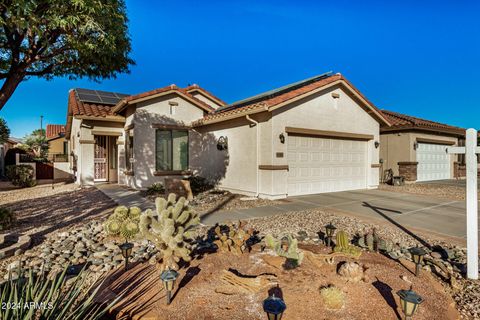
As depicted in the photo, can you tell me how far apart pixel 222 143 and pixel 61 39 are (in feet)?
21.8

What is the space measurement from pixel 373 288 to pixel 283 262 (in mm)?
1036

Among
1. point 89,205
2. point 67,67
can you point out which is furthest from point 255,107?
point 89,205

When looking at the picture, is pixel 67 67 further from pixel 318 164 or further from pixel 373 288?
pixel 318 164

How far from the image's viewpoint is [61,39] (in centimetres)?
551

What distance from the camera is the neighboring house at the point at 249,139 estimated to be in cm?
944

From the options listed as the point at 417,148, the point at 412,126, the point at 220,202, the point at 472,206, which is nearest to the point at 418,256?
the point at 472,206

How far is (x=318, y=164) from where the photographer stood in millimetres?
10547

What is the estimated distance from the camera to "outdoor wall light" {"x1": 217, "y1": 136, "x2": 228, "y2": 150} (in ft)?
36.2

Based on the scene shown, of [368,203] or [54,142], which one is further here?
[54,142]

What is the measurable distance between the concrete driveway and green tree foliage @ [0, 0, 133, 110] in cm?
434

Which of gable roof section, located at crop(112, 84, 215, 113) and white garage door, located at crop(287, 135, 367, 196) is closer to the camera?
white garage door, located at crop(287, 135, 367, 196)

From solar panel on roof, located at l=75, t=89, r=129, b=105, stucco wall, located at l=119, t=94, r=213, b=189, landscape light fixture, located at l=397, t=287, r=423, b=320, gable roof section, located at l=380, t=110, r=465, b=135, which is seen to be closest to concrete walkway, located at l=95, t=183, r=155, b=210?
stucco wall, located at l=119, t=94, r=213, b=189

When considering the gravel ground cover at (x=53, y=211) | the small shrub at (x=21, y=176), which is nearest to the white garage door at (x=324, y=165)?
the gravel ground cover at (x=53, y=211)

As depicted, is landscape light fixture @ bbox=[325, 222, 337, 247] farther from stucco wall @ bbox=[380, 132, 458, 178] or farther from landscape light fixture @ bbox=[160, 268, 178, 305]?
stucco wall @ bbox=[380, 132, 458, 178]
